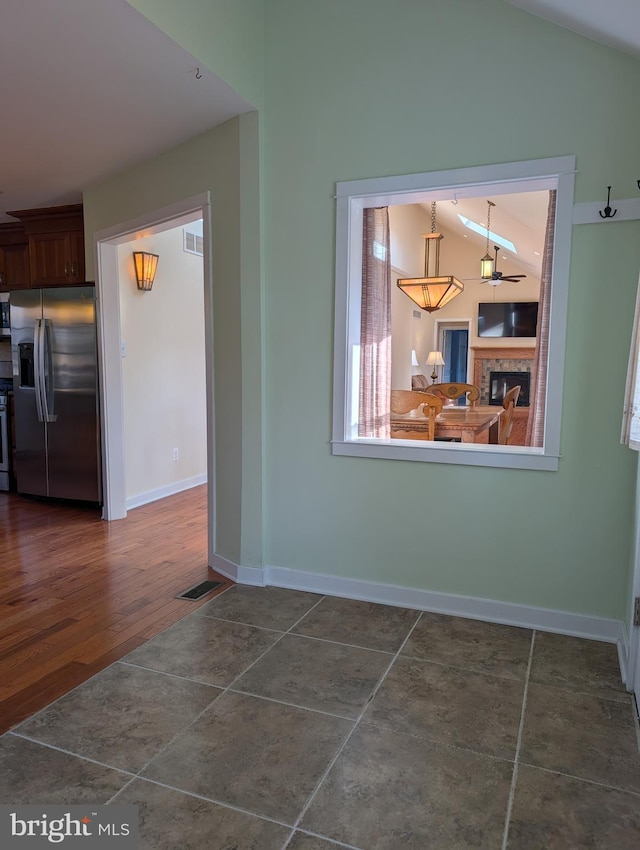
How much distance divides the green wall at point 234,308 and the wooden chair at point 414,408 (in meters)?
1.29

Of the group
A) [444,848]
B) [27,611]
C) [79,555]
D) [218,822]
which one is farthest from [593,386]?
[79,555]

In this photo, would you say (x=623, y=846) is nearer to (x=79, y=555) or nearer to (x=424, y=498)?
(x=424, y=498)

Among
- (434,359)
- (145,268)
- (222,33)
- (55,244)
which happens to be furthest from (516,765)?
(434,359)

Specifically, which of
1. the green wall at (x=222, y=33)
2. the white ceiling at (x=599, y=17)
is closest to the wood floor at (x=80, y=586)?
the green wall at (x=222, y=33)

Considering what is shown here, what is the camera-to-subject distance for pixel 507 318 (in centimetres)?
1030

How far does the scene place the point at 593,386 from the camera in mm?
2572

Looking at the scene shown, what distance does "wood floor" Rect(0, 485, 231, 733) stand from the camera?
2395 mm

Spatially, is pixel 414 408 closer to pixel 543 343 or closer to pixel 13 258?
pixel 543 343

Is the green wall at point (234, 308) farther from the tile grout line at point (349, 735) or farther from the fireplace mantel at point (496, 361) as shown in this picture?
the fireplace mantel at point (496, 361)

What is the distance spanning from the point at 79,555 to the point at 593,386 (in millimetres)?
3210

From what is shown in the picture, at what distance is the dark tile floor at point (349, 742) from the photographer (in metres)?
1.58

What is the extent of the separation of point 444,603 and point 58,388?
3485 millimetres

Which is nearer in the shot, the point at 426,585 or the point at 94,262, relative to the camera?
the point at 426,585

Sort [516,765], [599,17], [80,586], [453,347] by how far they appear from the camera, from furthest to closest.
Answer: [453,347], [80,586], [599,17], [516,765]
